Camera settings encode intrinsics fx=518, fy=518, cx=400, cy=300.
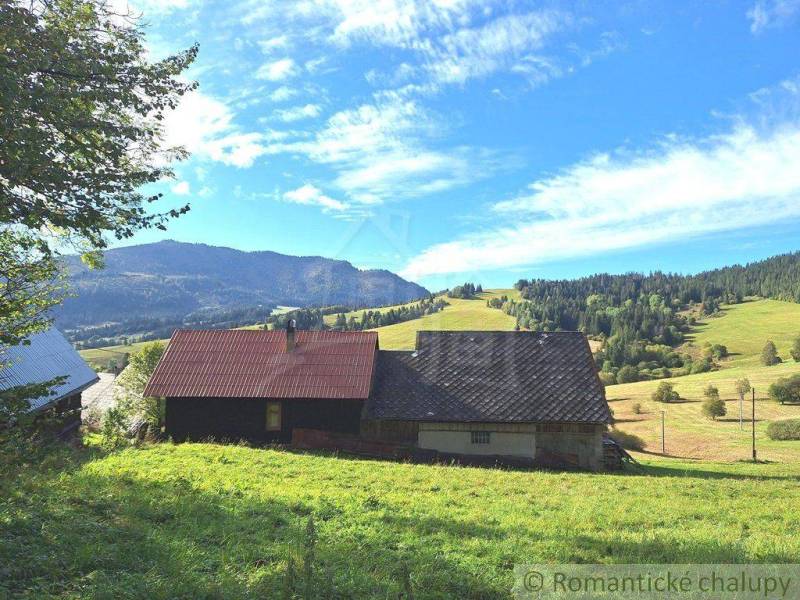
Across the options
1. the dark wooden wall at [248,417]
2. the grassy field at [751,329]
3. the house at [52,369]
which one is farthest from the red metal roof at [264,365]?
the grassy field at [751,329]

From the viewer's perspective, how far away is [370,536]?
1003 cm

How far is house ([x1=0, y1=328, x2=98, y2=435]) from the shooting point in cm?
2416

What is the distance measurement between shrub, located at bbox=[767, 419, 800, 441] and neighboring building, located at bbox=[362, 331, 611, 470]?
33636 mm

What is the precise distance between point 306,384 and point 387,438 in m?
5.09

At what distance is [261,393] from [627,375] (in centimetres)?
10566

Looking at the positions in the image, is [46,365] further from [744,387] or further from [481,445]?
[744,387]

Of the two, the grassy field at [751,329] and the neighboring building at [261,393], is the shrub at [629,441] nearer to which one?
the neighboring building at [261,393]

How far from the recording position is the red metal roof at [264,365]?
2680 centimetres

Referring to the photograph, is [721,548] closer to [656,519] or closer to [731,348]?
[656,519]

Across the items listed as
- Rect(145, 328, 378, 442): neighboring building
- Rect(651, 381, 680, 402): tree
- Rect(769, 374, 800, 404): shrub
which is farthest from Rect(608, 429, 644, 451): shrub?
Rect(651, 381, 680, 402): tree

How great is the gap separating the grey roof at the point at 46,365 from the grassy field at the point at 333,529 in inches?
A: 386

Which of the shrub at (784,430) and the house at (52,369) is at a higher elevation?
the house at (52,369)

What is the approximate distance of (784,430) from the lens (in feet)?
163

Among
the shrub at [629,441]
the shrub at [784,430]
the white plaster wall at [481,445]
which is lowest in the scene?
the shrub at [629,441]
